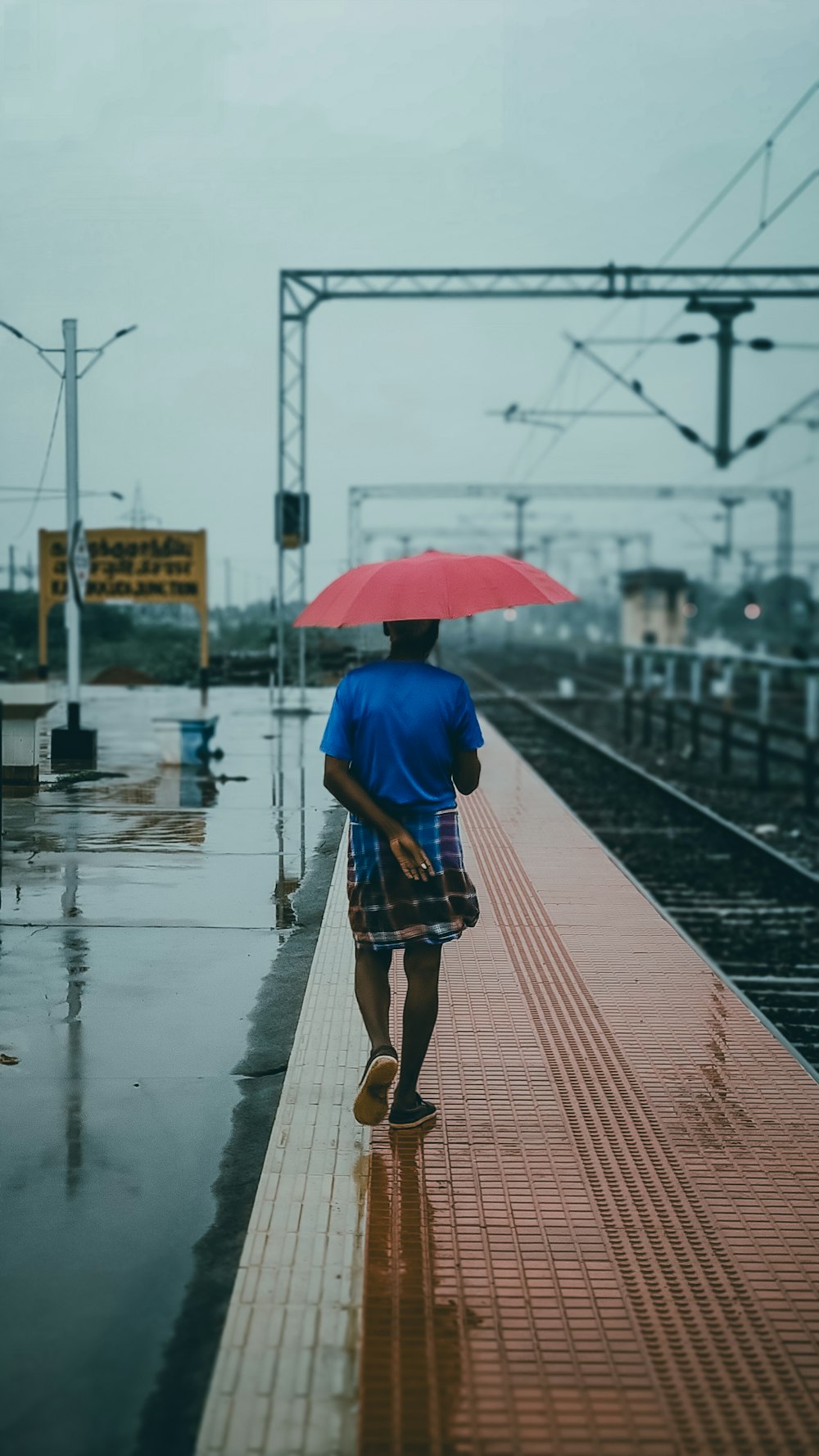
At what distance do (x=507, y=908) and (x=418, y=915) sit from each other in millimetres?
3606

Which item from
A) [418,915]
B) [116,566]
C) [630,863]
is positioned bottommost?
[630,863]

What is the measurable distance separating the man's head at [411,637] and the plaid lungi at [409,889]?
45 centimetres

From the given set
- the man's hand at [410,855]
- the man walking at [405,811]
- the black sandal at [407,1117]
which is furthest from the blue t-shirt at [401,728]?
the black sandal at [407,1117]

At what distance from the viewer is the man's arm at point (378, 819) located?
403 centimetres

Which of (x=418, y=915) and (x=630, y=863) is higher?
(x=418, y=915)

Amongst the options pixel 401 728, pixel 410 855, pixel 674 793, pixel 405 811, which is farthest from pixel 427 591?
pixel 674 793

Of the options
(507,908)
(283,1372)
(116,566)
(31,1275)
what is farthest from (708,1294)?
(116,566)

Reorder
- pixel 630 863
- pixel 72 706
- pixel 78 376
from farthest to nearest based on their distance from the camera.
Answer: pixel 78 376 → pixel 72 706 → pixel 630 863

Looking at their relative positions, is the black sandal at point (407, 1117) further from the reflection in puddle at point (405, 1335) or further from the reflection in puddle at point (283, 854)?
the reflection in puddle at point (283, 854)

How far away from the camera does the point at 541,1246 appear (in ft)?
11.7

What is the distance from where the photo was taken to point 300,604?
913 inches

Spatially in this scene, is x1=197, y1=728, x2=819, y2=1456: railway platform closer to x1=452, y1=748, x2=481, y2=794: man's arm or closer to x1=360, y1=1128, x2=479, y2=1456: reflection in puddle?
x1=360, y1=1128, x2=479, y2=1456: reflection in puddle

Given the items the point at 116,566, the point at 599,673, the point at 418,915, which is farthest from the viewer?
the point at 599,673

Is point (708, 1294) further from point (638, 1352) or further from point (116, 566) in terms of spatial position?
point (116, 566)
